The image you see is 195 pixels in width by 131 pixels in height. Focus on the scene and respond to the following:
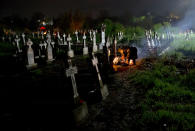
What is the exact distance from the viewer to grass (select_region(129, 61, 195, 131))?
5074 millimetres

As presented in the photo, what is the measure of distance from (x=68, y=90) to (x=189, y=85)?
7146mm

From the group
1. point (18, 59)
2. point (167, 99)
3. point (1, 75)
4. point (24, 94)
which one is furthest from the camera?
point (18, 59)

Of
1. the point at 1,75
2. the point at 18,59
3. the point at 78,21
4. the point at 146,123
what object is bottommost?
the point at 146,123

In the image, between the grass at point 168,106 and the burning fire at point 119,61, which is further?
the burning fire at point 119,61

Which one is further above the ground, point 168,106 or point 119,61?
point 119,61

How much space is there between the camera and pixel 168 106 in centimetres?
634

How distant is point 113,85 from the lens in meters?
10.0

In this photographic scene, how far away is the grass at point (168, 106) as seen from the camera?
5.07m

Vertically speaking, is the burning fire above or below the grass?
above

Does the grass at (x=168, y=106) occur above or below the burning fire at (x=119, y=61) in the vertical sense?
below

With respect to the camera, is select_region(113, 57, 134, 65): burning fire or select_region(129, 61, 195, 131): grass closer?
select_region(129, 61, 195, 131): grass

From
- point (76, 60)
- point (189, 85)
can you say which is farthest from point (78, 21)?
point (189, 85)

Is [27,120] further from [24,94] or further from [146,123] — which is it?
[146,123]

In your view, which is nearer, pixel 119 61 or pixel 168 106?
pixel 168 106
